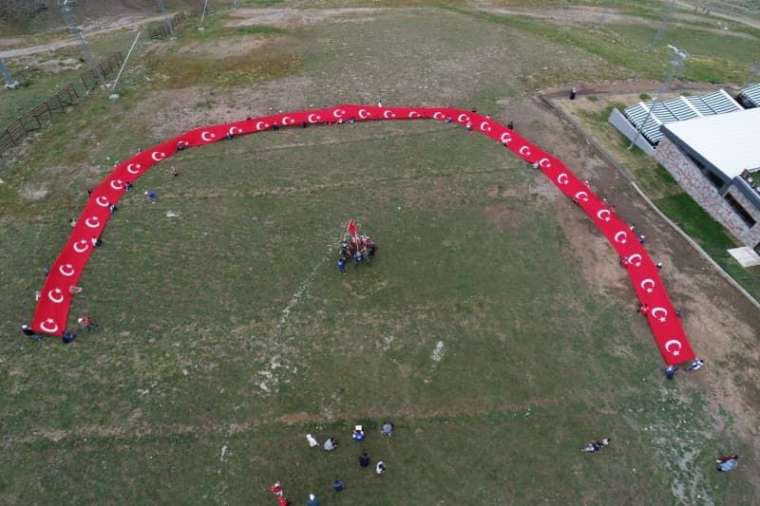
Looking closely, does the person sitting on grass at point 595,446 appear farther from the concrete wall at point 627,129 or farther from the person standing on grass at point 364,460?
the concrete wall at point 627,129

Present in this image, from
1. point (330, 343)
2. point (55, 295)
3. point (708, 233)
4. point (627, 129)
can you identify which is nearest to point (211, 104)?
point (55, 295)

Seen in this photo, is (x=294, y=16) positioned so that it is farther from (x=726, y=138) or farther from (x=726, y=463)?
(x=726, y=463)

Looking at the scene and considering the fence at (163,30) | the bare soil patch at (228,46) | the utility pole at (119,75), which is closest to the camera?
the utility pole at (119,75)

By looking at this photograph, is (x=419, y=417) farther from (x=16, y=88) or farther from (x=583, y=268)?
(x=16, y=88)

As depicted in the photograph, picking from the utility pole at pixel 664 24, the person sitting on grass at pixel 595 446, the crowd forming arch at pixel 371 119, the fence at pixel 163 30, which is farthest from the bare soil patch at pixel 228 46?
the person sitting on grass at pixel 595 446

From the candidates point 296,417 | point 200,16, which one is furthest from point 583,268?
point 200,16

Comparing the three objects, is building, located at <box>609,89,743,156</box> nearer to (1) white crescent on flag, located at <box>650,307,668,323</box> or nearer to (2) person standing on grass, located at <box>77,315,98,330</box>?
(1) white crescent on flag, located at <box>650,307,668,323</box>

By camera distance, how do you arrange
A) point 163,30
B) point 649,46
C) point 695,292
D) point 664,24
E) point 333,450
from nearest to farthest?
1. point 333,450
2. point 695,292
3. point 163,30
4. point 649,46
5. point 664,24

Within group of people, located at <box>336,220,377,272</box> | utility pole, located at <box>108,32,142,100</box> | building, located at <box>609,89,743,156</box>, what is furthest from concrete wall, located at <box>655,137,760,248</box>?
utility pole, located at <box>108,32,142,100</box>
